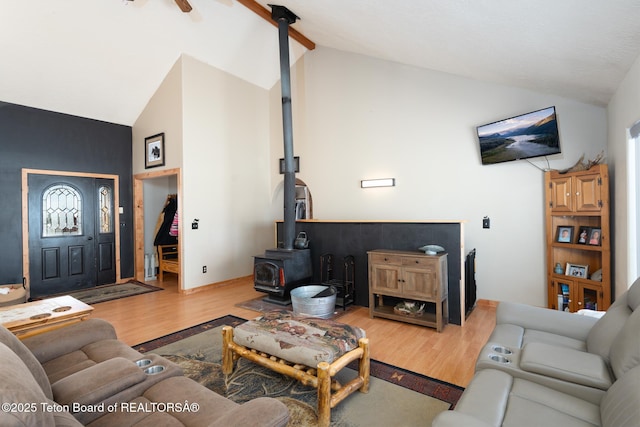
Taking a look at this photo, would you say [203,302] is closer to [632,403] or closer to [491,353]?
[491,353]

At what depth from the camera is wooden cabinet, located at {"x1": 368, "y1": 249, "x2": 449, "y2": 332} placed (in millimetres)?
3559

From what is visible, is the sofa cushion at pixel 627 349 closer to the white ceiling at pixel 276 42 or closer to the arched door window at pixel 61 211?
the white ceiling at pixel 276 42

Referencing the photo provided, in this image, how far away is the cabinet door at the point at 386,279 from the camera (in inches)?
150

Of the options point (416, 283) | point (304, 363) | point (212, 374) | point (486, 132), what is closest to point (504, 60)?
point (486, 132)

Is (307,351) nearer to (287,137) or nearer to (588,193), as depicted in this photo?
(588,193)

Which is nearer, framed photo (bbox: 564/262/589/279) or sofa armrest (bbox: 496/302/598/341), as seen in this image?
sofa armrest (bbox: 496/302/598/341)

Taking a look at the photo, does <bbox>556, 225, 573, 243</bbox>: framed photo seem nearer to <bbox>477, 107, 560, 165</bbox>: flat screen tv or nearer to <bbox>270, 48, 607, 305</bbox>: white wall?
<bbox>270, 48, 607, 305</bbox>: white wall

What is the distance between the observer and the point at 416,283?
3689 mm

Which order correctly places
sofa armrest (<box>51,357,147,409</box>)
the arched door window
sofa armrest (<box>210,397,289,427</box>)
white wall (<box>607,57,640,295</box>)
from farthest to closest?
the arched door window
white wall (<box>607,57,640,295</box>)
sofa armrest (<box>51,357,147,409</box>)
sofa armrest (<box>210,397,289,427</box>)

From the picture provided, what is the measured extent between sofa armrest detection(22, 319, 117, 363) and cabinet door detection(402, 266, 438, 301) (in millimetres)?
2881

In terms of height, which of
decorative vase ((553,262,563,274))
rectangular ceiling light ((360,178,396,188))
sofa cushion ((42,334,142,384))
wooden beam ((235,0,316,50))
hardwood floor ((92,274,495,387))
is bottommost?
hardwood floor ((92,274,495,387))

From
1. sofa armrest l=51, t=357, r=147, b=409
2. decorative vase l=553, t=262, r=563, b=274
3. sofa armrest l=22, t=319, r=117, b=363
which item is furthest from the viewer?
decorative vase l=553, t=262, r=563, b=274

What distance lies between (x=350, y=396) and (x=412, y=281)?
1726 millimetres

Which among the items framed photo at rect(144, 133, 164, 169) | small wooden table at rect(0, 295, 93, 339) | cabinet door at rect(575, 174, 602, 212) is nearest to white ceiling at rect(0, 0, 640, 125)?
framed photo at rect(144, 133, 164, 169)
